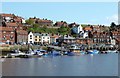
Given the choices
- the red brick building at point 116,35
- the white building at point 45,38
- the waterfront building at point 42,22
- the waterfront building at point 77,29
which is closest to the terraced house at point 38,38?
the white building at point 45,38

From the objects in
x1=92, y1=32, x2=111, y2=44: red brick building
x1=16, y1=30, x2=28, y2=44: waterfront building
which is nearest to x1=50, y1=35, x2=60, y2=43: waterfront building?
x1=16, y1=30, x2=28, y2=44: waterfront building

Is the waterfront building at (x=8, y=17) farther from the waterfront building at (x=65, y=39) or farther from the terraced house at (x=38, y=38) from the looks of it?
the waterfront building at (x=65, y=39)

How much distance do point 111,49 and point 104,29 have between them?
26.6ft

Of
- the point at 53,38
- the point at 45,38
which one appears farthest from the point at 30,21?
the point at 45,38

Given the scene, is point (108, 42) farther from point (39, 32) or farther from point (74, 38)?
point (39, 32)

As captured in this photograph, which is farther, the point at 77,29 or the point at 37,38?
the point at 77,29

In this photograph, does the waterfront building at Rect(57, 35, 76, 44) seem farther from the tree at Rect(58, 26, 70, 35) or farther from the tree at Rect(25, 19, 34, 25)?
the tree at Rect(25, 19, 34, 25)

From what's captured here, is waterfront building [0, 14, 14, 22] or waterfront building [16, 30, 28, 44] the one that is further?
waterfront building [0, 14, 14, 22]

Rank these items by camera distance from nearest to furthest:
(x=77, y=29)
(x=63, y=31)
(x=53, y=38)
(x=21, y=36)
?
(x=21, y=36) < (x=53, y=38) < (x=63, y=31) < (x=77, y=29)

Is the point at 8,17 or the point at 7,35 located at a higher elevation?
the point at 8,17

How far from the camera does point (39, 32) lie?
3088 centimetres

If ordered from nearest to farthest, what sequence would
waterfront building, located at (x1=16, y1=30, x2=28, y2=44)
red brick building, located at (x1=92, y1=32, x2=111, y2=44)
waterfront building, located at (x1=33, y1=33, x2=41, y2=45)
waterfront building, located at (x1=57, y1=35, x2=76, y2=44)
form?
waterfront building, located at (x1=16, y1=30, x2=28, y2=44) < waterfront building, located at (x1=33, y1=33, x2=41, y2=45) < waterfront building, located at (x1=57, y1=35, x2=76, y2=44) < red brick building, located at (x1=92, y1=32, x2=111, y2=44)

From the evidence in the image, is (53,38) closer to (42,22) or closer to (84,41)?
(84,41)

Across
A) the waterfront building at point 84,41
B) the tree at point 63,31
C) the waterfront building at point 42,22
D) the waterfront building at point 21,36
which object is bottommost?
the waterfront building at point 84,41
